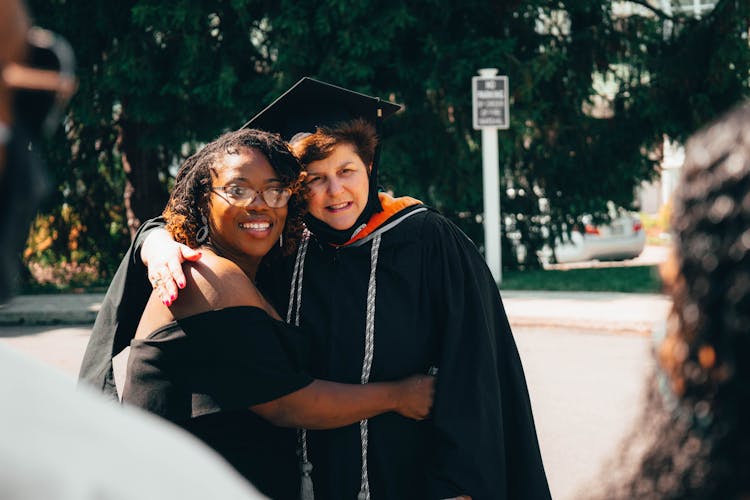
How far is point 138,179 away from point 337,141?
11.7m

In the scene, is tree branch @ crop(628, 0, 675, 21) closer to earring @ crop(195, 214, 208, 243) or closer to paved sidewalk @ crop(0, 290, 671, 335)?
paved sidewalk @ crop(0, 290, 671, 335)

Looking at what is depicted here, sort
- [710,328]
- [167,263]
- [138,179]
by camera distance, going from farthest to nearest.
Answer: [138,179], [167,263], [710,328]

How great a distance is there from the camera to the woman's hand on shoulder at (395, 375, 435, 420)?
99.9 inches

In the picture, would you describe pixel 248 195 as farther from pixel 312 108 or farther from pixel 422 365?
pixel 422 365

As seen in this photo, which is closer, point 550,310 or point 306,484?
point 306,484

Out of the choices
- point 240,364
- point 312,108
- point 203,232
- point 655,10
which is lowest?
point 240,364

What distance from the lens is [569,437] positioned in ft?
20.1

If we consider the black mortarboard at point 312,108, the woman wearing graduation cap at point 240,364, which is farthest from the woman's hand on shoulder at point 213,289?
the black mortarboard at point 312,108

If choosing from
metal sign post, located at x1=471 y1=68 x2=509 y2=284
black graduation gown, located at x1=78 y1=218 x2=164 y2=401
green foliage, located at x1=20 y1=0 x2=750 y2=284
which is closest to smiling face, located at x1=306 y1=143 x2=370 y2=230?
black graduation gown, located at x1=78 y1=218 x2=164 y2=401

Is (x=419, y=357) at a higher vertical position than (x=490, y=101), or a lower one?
lower

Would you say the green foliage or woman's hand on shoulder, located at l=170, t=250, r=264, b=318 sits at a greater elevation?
the green foliage

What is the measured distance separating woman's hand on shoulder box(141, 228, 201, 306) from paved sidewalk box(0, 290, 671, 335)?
713 centimetres

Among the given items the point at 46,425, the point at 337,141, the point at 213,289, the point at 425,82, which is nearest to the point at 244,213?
the point at 213,289

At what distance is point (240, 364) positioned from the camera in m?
2.38
